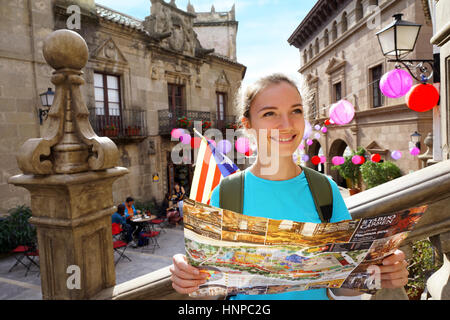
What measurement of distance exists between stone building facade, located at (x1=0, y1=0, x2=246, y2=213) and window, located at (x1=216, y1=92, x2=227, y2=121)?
10 centimetres

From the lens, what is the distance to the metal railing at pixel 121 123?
10.7 metres

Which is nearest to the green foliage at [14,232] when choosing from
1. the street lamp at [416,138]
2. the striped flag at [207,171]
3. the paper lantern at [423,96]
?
the striped flag at [207,171]

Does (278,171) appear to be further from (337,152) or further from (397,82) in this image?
(337,152)

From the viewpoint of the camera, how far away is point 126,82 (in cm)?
1208

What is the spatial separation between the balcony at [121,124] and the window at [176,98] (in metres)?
2.09

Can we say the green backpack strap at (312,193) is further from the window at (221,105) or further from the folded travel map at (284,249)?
the window at (221,105)

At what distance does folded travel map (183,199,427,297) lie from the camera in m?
0.96

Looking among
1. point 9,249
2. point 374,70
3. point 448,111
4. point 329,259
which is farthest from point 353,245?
point 374,70

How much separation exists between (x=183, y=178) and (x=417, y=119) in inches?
418

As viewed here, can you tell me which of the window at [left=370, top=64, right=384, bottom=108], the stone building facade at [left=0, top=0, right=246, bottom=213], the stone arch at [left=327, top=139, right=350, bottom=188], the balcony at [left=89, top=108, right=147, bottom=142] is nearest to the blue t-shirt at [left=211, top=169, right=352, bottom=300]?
the stone building facade at [left=0, top=0, right=246, bottom=213]

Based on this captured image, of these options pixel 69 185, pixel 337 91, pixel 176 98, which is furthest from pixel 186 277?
pixel 337 91

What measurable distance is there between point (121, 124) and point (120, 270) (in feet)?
21.8

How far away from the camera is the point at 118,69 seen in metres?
11.8

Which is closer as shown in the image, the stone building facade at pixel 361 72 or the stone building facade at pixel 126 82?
the stone building facade at pixel 126 82
